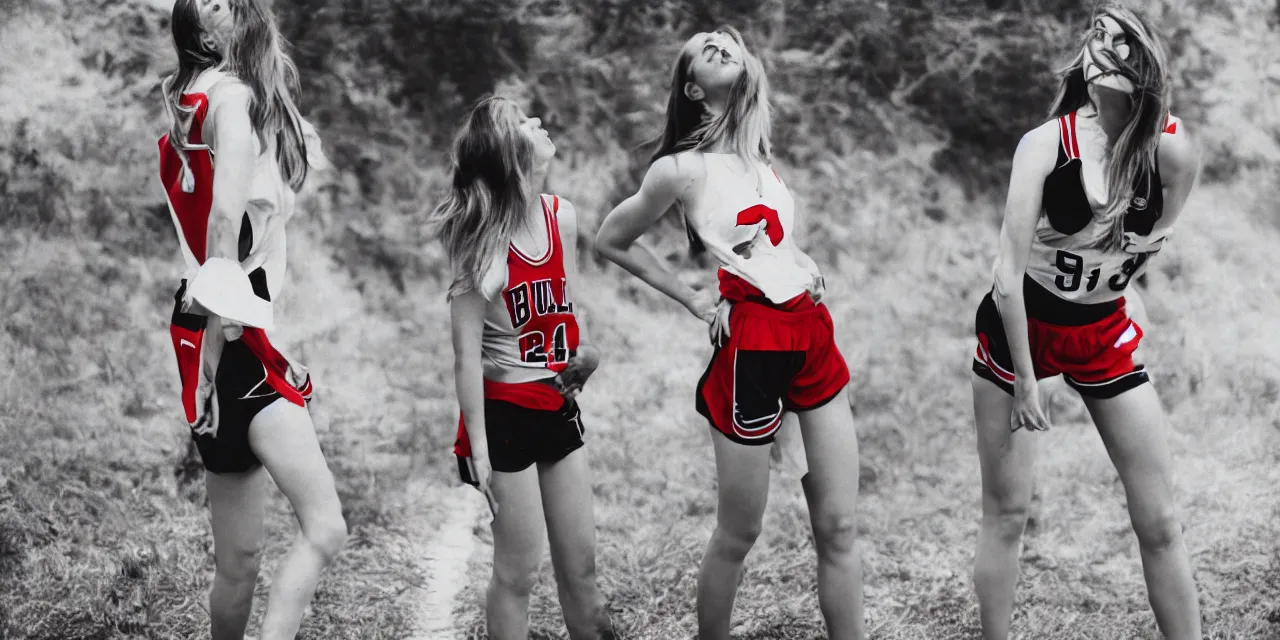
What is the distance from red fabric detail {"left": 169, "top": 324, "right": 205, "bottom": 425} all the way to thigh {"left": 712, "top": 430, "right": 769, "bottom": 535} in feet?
4.51

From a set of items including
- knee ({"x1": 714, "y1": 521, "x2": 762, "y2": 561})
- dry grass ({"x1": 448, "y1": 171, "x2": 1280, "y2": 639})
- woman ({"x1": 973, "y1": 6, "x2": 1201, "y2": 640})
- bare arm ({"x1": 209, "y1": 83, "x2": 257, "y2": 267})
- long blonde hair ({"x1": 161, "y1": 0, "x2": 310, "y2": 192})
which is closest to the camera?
bare arm ({"x1": 209, "y1": 83, "x2": 257, "y2": 267})

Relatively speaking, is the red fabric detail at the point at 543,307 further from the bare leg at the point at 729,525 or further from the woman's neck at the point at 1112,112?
the woman's neck at the point at 1112,112

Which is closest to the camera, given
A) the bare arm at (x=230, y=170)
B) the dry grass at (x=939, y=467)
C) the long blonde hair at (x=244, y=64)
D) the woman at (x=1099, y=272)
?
the bare arm at (x=230, y=170)

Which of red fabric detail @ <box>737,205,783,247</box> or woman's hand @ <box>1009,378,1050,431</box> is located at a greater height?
red fabric detail @ <box>737,205,783,247</box>

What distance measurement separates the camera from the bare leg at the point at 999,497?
12.6ft

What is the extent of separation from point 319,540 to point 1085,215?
7.09 feet

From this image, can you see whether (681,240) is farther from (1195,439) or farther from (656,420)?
(1195,439)

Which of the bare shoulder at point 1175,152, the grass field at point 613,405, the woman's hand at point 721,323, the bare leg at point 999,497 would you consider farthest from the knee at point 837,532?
the bare shoulder at point 1175,152

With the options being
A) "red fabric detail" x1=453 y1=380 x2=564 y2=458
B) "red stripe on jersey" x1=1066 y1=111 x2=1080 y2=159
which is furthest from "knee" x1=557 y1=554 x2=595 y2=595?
"red stripe on jersey" x1=1066 y1=111 x2=1080 y2=159

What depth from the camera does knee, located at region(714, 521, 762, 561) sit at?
150 inches

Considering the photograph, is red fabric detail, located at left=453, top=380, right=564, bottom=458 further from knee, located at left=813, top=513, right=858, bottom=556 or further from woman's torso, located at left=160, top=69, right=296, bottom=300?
knee, located at left=813, top=513, right=858, bottom=556

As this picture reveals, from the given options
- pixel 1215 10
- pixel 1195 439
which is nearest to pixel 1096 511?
pixel 1195 439

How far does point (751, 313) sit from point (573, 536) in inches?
30.5

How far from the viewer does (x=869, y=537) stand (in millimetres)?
5387
